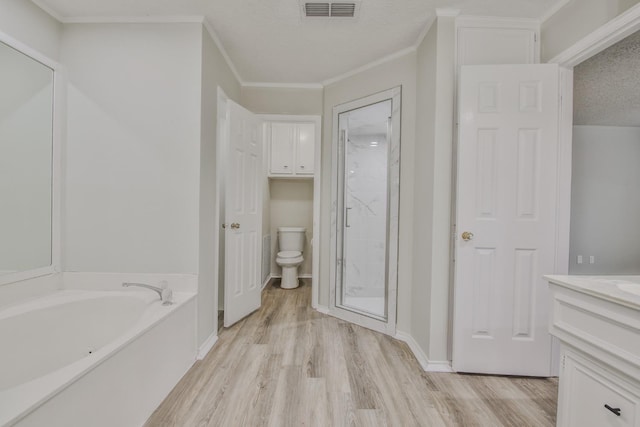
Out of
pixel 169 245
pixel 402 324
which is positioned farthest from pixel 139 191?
pixel 402 324

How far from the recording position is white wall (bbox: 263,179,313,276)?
4.24 meters

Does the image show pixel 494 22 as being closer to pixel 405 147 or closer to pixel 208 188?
pixel 405 147

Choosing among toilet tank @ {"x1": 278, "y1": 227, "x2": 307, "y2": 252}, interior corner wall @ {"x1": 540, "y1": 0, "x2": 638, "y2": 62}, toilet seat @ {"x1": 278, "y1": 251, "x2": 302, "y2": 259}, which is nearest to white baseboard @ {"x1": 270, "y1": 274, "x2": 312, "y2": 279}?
toilet tank @ {"x1": 278, "y1": 227, "x2": 307, "y2": 252}

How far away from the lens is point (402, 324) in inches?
90.1

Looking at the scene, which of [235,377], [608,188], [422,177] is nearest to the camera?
[235,377]

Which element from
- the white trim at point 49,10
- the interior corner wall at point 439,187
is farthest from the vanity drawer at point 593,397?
the white trim at point 49,10

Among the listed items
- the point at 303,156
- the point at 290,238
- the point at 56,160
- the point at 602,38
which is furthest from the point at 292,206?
the point at 602,38

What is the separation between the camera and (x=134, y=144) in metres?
1.91

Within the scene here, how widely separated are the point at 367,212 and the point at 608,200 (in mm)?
3192

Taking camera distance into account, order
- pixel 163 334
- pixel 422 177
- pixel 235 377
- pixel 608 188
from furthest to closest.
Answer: pixel 608 188, pixel 422 177, pixel 235 377, pixel 163 334

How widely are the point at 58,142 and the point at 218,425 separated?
2.12 meters

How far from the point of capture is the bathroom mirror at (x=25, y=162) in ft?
5.42

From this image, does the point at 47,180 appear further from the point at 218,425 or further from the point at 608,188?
the point at 608,188

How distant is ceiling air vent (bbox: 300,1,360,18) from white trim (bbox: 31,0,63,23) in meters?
1.71
